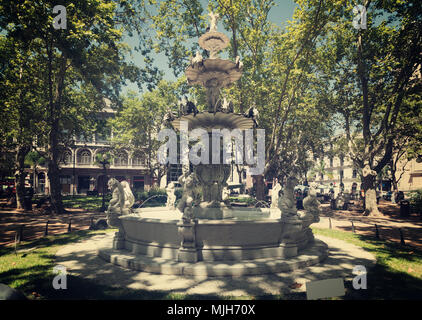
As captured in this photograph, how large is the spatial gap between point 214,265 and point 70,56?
50.6 feet

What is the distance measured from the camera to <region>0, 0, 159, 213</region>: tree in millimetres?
12891

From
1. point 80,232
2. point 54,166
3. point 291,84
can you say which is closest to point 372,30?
point 291,84

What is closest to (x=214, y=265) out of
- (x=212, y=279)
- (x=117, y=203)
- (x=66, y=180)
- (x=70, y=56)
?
(x=212, y=279)

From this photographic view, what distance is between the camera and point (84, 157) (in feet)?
137

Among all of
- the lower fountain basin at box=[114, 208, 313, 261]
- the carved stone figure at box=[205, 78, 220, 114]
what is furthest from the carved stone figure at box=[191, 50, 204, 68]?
the lower fountain basin at box=[114, 208, 313, 261]

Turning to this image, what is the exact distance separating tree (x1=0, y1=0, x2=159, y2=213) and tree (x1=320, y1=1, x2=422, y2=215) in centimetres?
1412

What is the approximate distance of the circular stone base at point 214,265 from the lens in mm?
5699

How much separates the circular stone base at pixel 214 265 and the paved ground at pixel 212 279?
0.48ft

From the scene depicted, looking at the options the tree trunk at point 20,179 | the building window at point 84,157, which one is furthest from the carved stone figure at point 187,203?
the building window at point 84,157

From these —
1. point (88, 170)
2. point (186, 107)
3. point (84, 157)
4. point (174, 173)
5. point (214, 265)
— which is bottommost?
point (214, 265)

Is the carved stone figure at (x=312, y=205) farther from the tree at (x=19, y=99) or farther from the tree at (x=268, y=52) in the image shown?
the tree at (x=19, y=99)

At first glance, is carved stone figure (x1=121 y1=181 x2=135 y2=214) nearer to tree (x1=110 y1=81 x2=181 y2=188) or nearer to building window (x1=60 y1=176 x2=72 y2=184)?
tree (x1=110 y1=81 x2=181 y2=188)

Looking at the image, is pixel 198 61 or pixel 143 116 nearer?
pixel 198 61

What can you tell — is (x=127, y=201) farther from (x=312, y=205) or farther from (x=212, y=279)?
(x=312, y=205)
